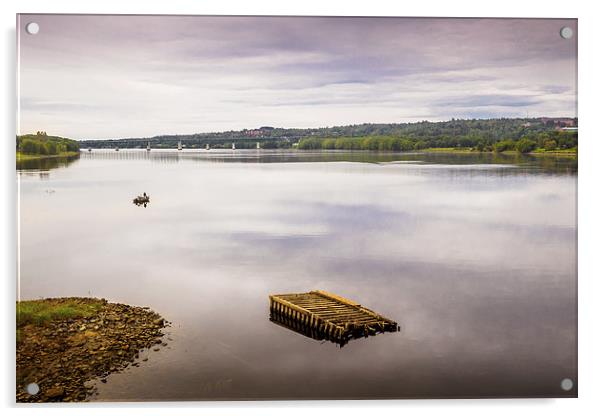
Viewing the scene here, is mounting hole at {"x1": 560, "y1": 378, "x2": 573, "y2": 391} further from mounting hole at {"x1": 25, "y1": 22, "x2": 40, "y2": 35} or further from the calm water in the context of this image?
mounting hole at {"x1": 25, "y1": 22, "x2": 40, "y2": 35}

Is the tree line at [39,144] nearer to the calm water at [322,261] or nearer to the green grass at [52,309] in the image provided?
the calm water at [322,261]

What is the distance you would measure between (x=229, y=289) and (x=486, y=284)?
1.65 meters

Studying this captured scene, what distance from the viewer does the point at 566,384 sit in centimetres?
368

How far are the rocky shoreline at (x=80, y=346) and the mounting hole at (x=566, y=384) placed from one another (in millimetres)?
2481

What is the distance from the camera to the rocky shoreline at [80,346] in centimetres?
354

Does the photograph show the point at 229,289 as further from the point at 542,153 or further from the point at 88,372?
the point at 542,153

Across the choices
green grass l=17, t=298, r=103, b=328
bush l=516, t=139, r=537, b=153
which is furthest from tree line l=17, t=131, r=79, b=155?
bush l=516, t=139, r=537, b=153

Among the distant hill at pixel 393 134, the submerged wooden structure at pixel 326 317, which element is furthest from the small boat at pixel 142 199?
the submerged wooden structure at pixel 326 317

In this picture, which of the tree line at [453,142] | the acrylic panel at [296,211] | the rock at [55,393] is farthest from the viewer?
the tree line at [453,142]

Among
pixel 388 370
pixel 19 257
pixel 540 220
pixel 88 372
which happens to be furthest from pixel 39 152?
pixel 540 220

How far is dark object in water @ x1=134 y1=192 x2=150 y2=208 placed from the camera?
153 inches

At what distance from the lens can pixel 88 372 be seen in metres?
3.59
